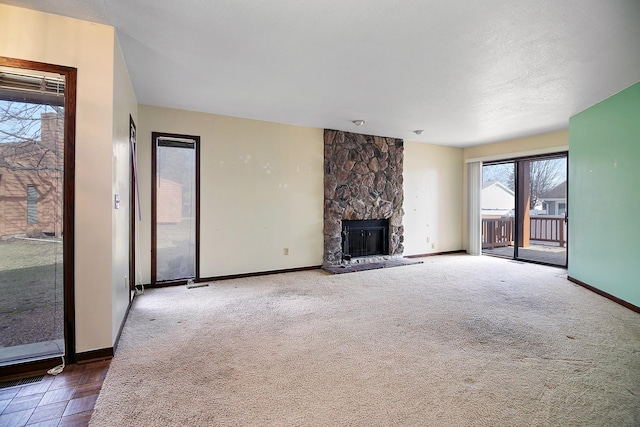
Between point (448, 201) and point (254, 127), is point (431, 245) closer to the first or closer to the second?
point (448, 201)

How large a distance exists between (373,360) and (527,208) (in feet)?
23.1

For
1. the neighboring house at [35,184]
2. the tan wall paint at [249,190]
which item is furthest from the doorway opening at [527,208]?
the neighboring house at [35,184]

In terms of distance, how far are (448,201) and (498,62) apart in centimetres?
461

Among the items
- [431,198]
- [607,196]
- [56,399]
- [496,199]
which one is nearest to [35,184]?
[56,399]

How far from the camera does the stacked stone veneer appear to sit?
17.8 ft

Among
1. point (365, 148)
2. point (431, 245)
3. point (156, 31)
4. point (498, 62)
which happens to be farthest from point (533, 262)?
point (156, 31)

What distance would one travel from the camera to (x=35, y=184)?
2.21m

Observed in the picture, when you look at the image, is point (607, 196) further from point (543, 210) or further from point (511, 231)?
point (511, 231)

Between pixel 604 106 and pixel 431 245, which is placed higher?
pixel 604 106

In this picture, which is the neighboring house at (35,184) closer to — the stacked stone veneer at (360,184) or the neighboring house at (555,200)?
the stacked stone veneer at (360,184)

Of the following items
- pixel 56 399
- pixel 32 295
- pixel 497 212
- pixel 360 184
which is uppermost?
pixel 360 184

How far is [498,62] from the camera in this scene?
2.79m

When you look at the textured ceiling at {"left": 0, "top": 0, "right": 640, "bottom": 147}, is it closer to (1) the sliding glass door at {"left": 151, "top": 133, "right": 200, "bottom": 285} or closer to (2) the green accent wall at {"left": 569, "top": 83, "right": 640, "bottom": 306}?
(2) the green accent wall at {"left": 569, "top": 83, "right": 640, "bottom": 306}

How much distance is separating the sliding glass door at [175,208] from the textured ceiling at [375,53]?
2.02 ft
